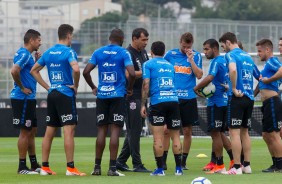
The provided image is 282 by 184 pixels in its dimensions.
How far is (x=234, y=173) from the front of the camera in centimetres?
1628

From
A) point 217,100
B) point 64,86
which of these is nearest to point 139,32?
point 217,100

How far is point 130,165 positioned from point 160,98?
9.50 feet

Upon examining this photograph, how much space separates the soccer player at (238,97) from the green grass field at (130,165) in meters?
0.44

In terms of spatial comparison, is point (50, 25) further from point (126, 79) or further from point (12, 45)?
point (126, 79)

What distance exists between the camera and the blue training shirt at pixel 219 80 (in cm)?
1723

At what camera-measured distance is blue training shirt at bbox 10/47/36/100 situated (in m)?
16.7

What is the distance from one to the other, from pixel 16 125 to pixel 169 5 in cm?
9650

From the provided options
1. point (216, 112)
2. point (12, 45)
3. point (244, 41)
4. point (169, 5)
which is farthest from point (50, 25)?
point (169, 5)

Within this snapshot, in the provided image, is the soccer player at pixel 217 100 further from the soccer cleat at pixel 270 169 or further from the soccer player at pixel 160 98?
the soccer player at pixel 160 98

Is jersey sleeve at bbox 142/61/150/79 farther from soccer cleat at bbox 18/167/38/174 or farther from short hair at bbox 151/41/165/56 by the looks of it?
soccer cleat at bbox 18/167/38/174

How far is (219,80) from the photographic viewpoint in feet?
57.5

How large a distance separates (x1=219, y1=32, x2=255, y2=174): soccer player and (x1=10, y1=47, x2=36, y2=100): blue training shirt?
327 centimetres

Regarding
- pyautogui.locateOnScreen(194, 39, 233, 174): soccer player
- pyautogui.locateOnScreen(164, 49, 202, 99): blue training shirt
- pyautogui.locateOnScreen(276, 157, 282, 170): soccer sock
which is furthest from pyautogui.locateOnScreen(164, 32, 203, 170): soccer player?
pyautogui.locateOnScreen(276, 157, 282, 170): soccer sock

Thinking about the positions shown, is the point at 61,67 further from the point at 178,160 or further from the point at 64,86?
the point at 178,160
